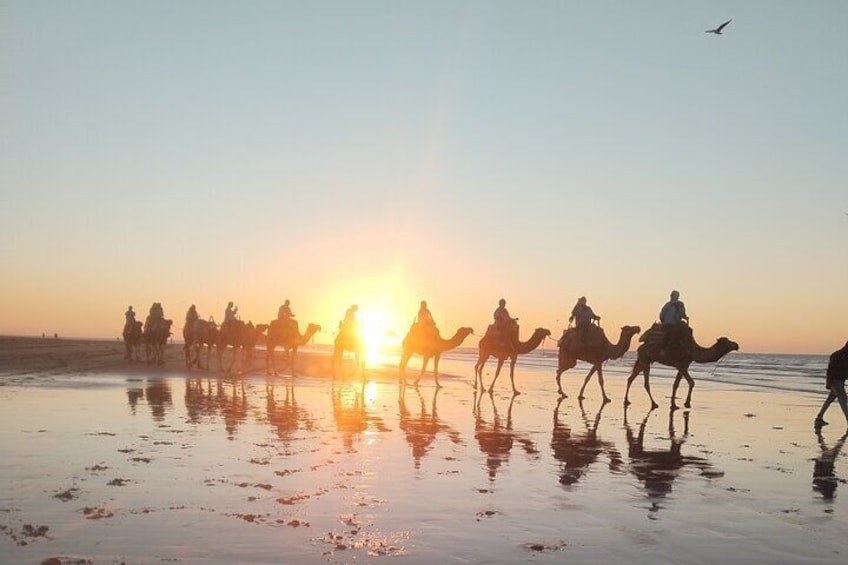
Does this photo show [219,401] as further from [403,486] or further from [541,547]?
[541,547]

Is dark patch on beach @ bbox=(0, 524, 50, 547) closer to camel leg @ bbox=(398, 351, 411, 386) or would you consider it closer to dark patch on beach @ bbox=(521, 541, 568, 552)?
dark patch on beach @ bbox=(521, 541, 568, 552)

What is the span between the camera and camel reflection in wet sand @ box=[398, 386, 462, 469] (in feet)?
40.7

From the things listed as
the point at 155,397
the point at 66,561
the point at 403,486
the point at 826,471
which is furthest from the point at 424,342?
the point at 66,561

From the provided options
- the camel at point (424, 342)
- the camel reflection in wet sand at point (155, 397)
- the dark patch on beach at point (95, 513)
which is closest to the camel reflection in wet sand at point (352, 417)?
the camel at point (424, 342)

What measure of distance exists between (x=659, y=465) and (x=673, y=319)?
12.3m

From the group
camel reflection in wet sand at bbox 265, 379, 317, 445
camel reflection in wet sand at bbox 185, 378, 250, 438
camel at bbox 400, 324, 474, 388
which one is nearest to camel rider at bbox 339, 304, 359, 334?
camel at bbox 400, 324, 474, 388

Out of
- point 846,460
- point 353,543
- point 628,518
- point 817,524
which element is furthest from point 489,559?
point 846,460

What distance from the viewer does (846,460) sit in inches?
505

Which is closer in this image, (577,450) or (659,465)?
(659,465)

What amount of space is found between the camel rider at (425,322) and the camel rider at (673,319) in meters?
8.57

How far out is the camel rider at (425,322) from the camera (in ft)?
92.0

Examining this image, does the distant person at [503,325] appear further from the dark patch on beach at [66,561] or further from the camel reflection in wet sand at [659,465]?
the dark patch on beach at [66,561]

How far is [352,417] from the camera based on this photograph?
17.0 metres

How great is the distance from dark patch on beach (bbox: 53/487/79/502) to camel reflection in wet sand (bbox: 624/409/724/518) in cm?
611
